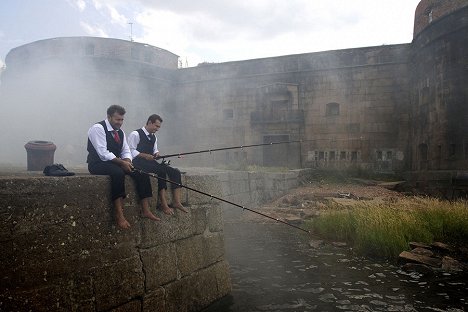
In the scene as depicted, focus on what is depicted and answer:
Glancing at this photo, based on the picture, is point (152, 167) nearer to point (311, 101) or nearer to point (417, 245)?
point (417, 245)

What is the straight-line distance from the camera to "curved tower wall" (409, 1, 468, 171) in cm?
1402

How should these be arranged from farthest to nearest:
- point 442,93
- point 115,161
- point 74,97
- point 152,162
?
point 74,97 → point 442,93 → point 152,162 → point 115,161

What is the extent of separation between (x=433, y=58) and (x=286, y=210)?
32.9 ft

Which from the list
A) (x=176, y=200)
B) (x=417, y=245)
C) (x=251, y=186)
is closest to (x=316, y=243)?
(x=417, y=245)

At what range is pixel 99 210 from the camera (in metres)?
3.69

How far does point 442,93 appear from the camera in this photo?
49.5 feet

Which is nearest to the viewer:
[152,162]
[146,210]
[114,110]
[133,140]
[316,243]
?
[146,210]

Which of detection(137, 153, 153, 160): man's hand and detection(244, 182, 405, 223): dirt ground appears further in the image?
detection(244, 182, 405, 223): dirt ground

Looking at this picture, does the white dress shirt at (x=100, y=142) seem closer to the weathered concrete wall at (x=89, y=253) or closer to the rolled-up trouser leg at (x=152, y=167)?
the weathered concrete wall at (x=89, y=253)

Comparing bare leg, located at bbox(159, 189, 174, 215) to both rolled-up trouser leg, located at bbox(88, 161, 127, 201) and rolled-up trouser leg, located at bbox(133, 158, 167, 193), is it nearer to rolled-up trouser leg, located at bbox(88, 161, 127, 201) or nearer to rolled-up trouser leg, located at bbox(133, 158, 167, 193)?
rolled-up trouser leg, located at bbox(133, 158, 167, 193)

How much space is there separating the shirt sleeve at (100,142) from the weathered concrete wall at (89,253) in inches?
12.8

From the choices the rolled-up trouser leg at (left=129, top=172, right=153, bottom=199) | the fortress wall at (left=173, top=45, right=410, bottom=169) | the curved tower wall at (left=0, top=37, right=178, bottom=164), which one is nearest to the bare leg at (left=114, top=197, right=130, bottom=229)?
the rolled-up trouser leg at (left=129, top=172, right=153, bottom=199)

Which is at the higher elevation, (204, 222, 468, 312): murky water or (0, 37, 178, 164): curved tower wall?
(0, 37, 178, 164): curved tower wall

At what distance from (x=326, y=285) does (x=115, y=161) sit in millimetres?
3775
